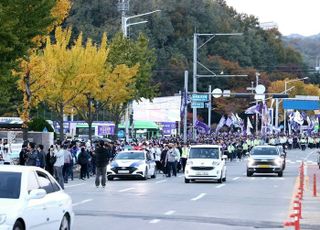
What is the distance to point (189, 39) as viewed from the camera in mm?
127875

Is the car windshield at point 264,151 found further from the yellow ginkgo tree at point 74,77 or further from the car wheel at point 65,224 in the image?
the car wheel at point 65,224

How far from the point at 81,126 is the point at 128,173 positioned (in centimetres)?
5711

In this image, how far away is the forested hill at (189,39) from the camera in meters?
113

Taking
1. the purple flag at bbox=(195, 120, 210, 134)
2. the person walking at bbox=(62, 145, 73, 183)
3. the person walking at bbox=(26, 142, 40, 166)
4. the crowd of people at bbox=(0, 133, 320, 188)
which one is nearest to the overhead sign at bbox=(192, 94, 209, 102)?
the crowd of people at bbox=(0, 133, 320, 188)

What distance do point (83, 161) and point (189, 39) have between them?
8913cm

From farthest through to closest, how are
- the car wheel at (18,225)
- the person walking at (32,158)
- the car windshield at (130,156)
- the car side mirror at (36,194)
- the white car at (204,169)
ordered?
the car windshield at (130,156) < the white car at (204,169) < the person walking at (32,158) < the car side mirror at (36,194) < the car wheel at (18,225)

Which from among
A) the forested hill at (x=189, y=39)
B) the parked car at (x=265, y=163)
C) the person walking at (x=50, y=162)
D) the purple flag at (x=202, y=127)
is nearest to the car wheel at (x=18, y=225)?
the person walking at (x=50, y=162)

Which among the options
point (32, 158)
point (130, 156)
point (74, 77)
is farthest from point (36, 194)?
point (74, 77)

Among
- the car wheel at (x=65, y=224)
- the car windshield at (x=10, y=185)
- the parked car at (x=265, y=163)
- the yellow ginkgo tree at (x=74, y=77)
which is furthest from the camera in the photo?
the yellow ginkgo tree at (x=74, y=77)

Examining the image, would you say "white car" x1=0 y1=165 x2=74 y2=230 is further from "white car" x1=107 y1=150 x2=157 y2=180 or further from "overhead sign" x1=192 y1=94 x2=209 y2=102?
"overhead sign" x1=192 y1=94 x2=209 y2=102

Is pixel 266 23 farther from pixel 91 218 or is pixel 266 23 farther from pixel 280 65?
pixel 91 218

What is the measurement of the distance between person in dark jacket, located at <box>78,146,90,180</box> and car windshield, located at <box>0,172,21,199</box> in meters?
25.3

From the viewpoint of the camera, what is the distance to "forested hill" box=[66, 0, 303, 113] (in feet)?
370

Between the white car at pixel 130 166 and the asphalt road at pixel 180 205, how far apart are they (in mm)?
2332
